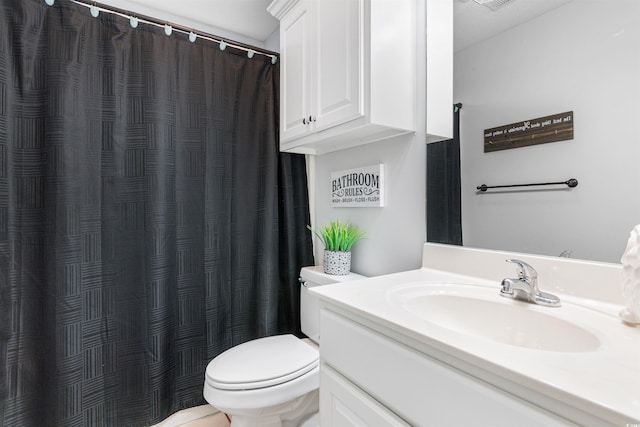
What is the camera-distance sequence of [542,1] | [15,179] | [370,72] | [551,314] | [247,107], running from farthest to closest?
[247,107] < [15,179] < [370,72] < [542,1] < [551,314]

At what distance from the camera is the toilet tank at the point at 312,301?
1410 millimetres

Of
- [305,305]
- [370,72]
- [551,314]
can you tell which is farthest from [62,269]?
[551,314]

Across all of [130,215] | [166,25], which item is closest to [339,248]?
[130,215]

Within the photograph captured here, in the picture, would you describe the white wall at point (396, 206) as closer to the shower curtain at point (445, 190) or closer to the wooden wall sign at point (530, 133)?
the shower curtain at point (445, 190)

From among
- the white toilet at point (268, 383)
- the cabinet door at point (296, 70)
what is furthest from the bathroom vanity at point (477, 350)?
the cabinet door at point (296, 70)

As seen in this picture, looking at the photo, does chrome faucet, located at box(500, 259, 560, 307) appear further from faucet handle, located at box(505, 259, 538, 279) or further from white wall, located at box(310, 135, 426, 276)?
white wall, located at box(310, 135, 426, 276)

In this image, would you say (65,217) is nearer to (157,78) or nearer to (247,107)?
(157,78)

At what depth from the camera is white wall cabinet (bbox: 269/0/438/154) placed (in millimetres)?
1071

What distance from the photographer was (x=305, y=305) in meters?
1.58

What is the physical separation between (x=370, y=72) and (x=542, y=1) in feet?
1.68

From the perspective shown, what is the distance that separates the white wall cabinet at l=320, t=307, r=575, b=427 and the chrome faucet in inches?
14.4

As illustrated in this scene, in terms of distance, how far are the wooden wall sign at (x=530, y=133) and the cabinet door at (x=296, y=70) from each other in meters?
0.75

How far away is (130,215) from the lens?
1390mm

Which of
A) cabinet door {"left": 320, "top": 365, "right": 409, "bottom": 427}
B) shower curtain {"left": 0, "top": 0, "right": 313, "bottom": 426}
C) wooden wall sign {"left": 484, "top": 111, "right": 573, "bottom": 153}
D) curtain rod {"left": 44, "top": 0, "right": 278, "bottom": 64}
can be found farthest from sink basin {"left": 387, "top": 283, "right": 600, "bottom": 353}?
curtain rod {"left": 44, "top": 0, "right": 278, "bottom": 64}
